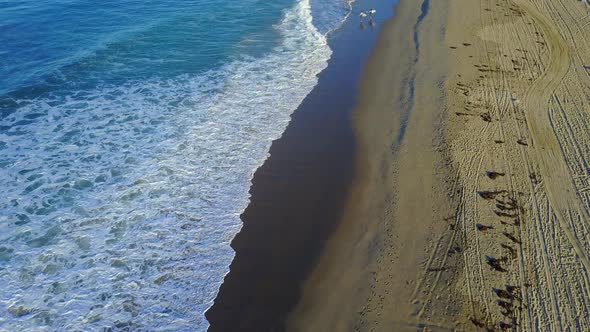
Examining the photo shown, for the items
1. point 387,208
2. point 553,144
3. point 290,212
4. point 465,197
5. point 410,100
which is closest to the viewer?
point 290,212

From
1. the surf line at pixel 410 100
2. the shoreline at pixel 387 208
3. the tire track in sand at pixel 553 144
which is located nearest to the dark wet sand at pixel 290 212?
the shoreline at pixel 387 208

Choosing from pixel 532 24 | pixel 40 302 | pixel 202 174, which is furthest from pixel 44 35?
pixel 532 24

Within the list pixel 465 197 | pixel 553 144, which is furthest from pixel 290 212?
pixel 553 144

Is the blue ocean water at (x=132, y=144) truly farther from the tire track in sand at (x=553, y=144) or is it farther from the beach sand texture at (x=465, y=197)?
the tire track in sand at (x=553, y=144)

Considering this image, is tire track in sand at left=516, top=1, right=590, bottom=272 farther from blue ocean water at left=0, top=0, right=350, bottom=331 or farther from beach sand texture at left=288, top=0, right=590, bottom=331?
blue ocean water at left=0, top=0, right=350, bottom=331

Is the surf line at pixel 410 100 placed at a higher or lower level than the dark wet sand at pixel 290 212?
higher

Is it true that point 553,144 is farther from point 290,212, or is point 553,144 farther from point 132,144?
point 132,144

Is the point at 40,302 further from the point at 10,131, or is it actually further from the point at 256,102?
the point at 256,102
